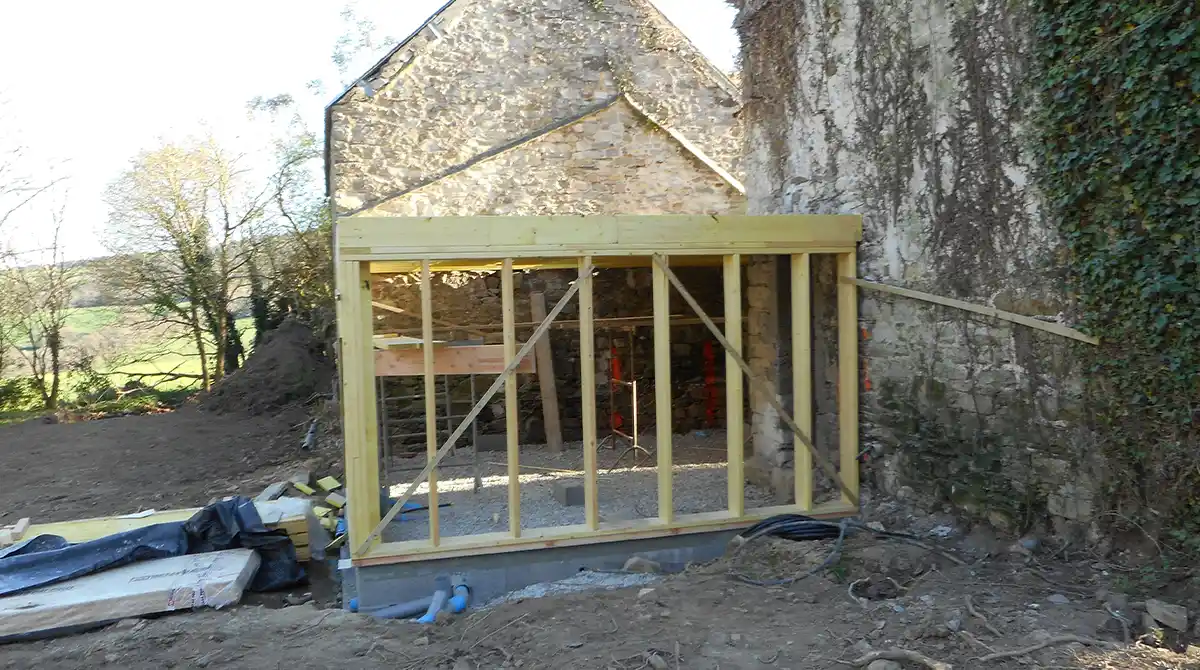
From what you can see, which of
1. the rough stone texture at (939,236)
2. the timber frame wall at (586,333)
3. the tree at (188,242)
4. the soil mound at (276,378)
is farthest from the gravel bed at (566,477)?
the tree at (188,242)

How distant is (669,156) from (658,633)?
32.1 ft

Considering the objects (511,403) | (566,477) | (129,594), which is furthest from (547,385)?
(129,594)

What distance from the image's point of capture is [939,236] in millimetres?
5672

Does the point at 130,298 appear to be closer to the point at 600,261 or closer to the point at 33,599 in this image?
the point at 33,599

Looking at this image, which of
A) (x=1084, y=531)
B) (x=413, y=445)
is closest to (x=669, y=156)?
(x=413, y=445)

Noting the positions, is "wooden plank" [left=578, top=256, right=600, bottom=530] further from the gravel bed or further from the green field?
the green field

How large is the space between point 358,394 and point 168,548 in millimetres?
2606

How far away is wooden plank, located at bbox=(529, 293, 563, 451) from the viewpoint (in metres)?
10.7

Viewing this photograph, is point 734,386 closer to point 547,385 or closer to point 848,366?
point 848,366

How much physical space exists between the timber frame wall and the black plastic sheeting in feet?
5.35

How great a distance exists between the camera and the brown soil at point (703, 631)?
4027 mm

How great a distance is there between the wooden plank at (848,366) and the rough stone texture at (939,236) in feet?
0.32

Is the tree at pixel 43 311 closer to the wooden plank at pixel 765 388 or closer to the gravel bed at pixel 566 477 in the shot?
→ the gravel bed at pixel 566 477

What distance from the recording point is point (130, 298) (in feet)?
59.6
